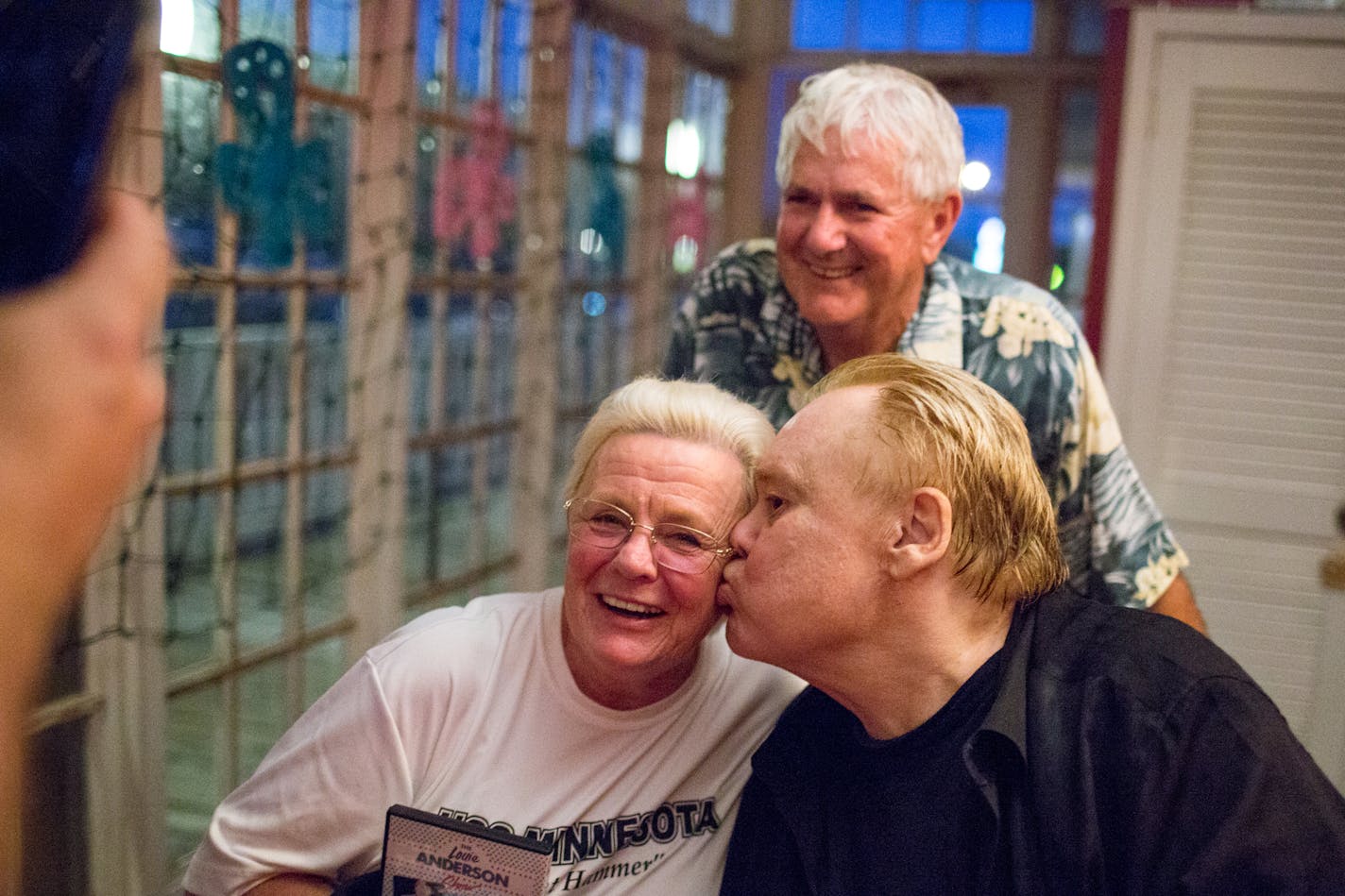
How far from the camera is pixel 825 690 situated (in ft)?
4.53

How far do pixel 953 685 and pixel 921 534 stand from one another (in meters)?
0.17

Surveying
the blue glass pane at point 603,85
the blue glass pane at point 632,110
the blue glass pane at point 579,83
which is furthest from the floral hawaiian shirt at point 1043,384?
the blue glass pane at point 632,110

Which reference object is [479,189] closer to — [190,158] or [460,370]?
[460,370]

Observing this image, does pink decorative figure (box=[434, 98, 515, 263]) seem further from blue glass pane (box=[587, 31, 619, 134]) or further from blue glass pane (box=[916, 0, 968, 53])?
blue glass pane (box=[916, 0, 968, 53])

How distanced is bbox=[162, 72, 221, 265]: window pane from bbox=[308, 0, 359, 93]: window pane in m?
0.41

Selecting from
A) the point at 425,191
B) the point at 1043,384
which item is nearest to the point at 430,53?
the point at 425,191

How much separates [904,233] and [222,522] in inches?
68.5

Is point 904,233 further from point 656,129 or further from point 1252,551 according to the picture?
point 656,129

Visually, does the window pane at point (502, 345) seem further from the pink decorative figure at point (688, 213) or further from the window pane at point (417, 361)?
the pink decorative figure at point (688, 213)

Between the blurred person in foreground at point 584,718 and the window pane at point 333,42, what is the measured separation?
1797mm

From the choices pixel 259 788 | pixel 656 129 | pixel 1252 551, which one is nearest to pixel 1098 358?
pixel 1252 551

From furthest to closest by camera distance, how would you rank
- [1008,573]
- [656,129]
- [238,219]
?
[656,129] < [238,219] < [1008,573]

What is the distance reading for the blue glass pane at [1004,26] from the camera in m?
5.40

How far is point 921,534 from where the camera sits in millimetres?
1309
